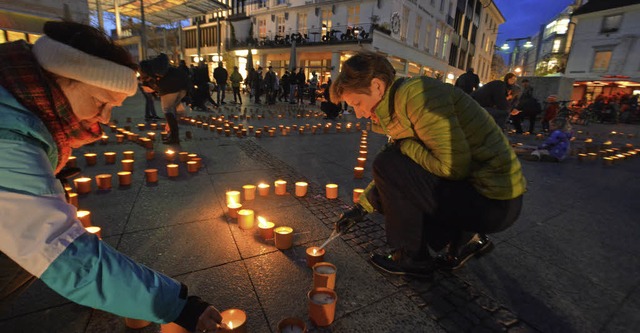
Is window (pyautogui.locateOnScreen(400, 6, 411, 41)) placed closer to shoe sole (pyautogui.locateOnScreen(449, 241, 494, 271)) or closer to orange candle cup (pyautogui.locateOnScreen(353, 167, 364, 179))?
orange candle cup (pyautogui.locateOnScreen(353, 167, 364, 179))

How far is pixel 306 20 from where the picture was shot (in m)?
29.8

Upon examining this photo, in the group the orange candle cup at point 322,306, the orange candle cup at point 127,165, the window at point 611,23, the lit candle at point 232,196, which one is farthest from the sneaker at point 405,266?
the window at point 611,23

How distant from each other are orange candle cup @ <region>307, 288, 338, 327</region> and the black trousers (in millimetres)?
720

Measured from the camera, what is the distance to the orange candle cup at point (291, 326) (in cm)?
158

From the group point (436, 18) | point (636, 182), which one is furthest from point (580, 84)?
point (636, 182)

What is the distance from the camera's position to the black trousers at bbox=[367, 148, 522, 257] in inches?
81.9

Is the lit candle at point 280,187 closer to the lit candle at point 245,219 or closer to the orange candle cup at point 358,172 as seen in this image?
→ the lit candle at point 245,219

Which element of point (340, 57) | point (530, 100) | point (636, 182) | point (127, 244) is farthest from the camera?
point (340, 57)

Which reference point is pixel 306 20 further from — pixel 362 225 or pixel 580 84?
pixel 362 225

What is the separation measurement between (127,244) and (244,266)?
1046 mm

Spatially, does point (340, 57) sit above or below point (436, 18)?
below

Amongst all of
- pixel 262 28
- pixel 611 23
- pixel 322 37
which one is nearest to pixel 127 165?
pixel 322 37

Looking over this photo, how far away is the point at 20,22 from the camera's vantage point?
43.2 ft

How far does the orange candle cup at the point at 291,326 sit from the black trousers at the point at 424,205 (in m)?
0.99
